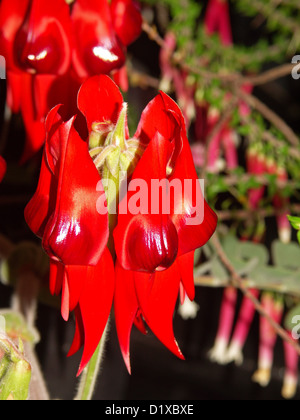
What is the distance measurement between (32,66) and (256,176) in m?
0.30

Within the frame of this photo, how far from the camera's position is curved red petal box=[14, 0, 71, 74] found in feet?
1.20

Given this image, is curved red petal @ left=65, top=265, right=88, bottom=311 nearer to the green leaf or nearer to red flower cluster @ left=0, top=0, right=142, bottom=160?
red flower cluster @ left=0, top=0, right=142, bottom=160

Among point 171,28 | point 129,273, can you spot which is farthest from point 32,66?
point 171,28

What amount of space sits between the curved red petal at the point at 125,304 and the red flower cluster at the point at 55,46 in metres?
0.13

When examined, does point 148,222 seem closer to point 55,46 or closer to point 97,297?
point 97,297

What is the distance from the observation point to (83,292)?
0.87ft

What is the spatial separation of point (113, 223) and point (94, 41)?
0.55 feet

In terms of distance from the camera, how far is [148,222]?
0.25 m

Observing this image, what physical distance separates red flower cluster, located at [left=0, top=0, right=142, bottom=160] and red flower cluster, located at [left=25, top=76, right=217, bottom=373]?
0.09 meters

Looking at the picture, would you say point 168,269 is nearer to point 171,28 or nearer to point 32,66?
point 32,66

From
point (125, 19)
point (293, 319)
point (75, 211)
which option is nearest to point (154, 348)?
point (293, 319)

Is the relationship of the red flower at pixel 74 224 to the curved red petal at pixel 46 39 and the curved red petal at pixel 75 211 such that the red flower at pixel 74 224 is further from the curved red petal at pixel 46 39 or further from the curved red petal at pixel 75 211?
the curved red petal at pixel 46 39

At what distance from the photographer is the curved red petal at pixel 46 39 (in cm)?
36

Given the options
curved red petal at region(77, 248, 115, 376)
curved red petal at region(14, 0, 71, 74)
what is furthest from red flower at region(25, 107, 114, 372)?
curved red petal at region(14, 0, 71, 74)
